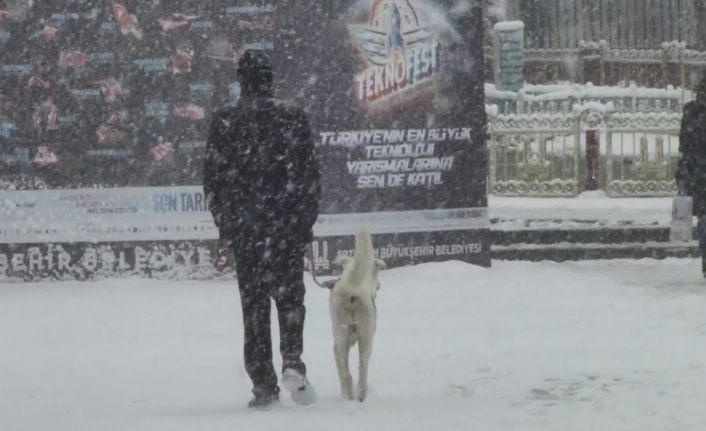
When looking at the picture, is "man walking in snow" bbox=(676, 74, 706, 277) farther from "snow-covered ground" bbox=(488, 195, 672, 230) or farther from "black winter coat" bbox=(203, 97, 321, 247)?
"black winter coat" bbox=(203, 97, 321, 247)

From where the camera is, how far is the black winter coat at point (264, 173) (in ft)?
24.0

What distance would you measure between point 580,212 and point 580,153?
203cm

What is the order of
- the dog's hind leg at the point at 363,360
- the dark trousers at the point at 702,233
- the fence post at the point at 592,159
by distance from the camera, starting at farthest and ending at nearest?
the fence post at the point at 592,159, the dark trousers at the point at 702,233, the dog's hind leg at the point at 363,360

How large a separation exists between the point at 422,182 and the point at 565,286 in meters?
1.71

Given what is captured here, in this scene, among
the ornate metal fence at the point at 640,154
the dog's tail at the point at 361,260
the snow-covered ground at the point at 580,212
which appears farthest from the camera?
the ornate metal fence at the point at 640,154

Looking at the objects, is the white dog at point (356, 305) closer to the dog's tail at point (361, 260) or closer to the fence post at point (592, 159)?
the dog's tail at point (361, 260)

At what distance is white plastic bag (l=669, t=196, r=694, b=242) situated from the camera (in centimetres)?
1226

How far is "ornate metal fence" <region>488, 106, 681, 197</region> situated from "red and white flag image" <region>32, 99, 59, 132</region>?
8.74 metres

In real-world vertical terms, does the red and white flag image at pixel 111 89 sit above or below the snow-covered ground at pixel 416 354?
above

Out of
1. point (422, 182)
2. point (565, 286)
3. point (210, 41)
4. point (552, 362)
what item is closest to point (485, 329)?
point (552, 362)

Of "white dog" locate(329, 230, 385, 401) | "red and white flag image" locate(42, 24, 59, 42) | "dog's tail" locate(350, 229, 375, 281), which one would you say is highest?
"red and white flag image" locate(42, 24, 59, 42)

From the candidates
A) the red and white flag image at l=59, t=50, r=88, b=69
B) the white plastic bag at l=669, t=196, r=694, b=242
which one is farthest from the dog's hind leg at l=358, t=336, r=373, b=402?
the red and white flag image at l=59, t=50, r=88, b=69

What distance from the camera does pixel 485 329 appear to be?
33.3ft

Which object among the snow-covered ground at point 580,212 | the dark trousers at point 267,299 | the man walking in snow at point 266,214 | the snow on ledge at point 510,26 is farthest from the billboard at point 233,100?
the snow on ledge at point 510,26
